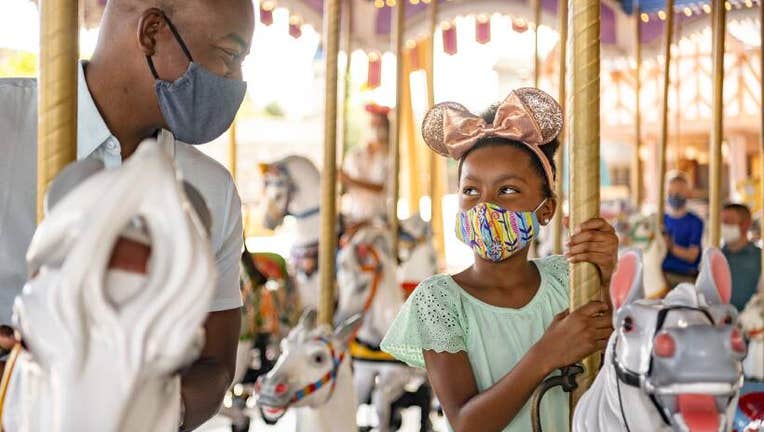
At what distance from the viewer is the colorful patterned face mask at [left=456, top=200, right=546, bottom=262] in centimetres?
186

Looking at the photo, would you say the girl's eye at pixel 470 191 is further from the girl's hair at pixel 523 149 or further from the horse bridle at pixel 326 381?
the horse bridle at pixel 326 381

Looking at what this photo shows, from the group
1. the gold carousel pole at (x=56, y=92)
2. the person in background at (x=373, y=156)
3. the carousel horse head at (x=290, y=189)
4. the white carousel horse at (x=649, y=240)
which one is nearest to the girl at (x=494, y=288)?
the gold carousel pole at (x=56, y=92)

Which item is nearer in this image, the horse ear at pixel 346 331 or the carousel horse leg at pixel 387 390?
the horse ear at pixel 346 331

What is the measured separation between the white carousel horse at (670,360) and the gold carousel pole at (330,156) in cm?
151

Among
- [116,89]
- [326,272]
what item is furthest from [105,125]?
[326,272]

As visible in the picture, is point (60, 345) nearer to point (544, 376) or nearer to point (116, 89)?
point (116, 89)

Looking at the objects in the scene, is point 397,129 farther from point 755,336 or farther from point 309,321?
point 309,321

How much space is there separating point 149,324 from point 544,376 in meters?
1.08

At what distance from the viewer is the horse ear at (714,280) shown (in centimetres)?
Answer: 148

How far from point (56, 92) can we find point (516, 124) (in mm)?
1030

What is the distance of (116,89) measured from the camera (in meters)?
1.49

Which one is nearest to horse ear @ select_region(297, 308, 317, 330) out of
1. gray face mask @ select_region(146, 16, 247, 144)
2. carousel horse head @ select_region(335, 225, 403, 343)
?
carousel horse head @ select_region(335, 225, 403, 343)

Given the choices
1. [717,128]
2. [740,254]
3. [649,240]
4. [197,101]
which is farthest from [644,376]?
[649,240]

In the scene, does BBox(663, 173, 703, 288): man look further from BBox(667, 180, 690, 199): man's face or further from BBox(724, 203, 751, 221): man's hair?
BBox(724, 203, 751, 221): man's hair
